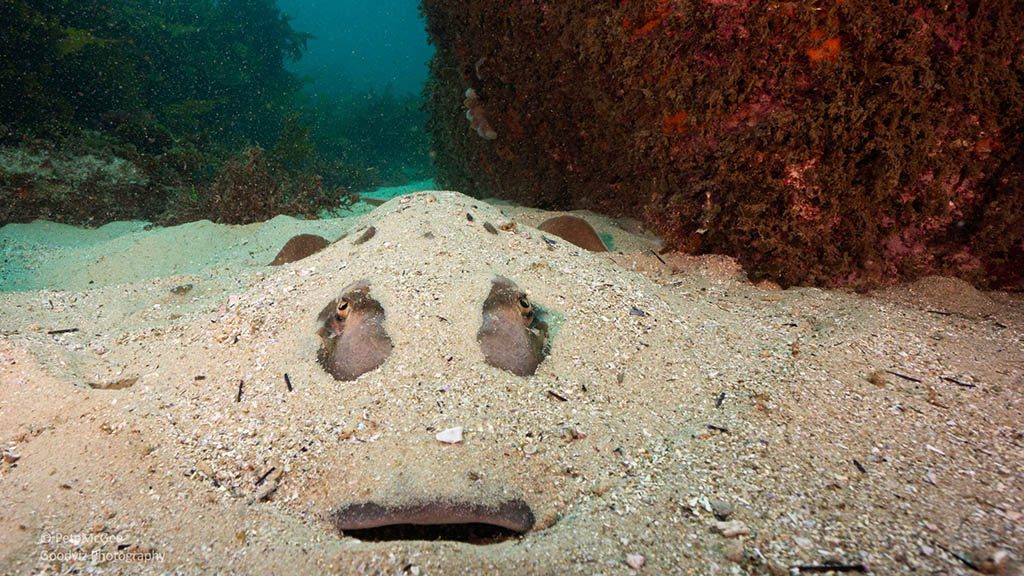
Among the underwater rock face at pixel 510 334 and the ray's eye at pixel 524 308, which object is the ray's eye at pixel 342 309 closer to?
the underwater rock face at pixel 510 334

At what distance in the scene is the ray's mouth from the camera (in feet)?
7.18

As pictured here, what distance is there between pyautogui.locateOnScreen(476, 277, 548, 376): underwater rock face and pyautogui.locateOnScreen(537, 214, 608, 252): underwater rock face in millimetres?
2933

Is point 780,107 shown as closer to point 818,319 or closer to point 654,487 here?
point 818,319

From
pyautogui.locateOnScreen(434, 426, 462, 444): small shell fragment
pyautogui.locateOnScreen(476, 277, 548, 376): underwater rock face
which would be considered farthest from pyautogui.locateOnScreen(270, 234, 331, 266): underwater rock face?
pyautogui.locateOnScreen(434, 426, 462, 444): small shell fragment

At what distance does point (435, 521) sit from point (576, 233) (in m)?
4.71

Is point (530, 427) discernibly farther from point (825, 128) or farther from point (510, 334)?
point (825, 128)

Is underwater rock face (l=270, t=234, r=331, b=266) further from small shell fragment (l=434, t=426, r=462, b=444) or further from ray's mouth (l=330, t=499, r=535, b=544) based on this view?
ray's mouth (l=330, t=499, r=535, b=544)

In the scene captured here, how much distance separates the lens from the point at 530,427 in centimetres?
283

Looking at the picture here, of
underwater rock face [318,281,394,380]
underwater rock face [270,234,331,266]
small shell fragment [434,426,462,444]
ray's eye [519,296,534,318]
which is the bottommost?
small shell fragment [434,426,462,444]

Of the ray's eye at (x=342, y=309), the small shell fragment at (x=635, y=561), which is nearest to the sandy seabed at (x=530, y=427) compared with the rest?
the small shell fragment at (x=635, y=561)

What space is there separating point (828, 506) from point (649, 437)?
3.12ft

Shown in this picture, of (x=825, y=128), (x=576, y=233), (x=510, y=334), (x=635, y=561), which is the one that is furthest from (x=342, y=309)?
(x=825, y=128)

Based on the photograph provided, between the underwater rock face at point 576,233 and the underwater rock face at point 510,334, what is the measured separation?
A: 2.93 meters

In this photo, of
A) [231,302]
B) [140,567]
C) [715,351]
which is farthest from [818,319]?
[231,302]
